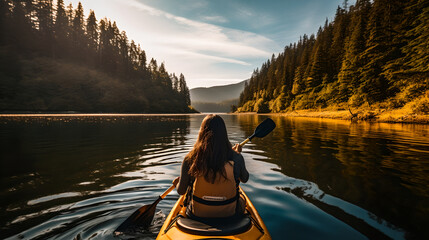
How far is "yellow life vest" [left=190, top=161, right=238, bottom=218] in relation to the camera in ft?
9.33

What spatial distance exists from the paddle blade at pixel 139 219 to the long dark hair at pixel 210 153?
2.09 metres

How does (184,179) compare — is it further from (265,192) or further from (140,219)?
(265,192)

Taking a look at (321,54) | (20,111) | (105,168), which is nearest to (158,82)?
(20,111)

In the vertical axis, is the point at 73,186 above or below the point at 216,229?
below

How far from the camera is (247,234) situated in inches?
105

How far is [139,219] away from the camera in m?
4.20

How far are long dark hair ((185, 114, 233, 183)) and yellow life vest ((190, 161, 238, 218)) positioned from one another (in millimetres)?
79

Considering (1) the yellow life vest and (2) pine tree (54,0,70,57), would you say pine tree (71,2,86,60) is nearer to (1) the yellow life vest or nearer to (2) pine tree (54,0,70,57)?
(2) pine tree (54,0,70,57)

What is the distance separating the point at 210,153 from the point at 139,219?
2.54 meters

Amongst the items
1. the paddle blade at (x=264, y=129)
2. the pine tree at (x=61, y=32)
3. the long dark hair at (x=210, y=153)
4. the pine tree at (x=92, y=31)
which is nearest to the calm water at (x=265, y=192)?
the paddle blade at (x=264, y=129)

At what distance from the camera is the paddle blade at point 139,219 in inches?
156

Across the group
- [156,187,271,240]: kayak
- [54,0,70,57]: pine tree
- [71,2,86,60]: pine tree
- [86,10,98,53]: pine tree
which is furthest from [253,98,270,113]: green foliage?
[156,187,271,240]: kayak

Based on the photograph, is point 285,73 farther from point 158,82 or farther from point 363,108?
point 158,82

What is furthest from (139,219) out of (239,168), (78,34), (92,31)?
(92,31)
